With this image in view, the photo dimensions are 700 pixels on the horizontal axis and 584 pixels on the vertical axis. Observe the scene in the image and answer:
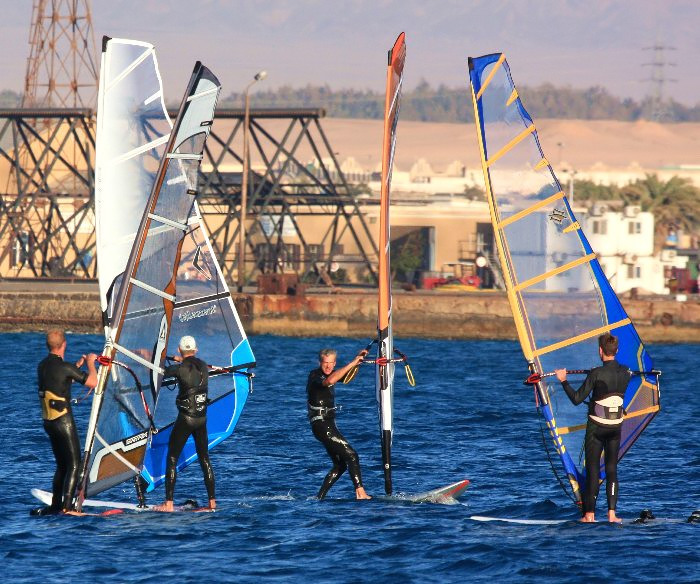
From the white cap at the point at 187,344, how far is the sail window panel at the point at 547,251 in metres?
3.45

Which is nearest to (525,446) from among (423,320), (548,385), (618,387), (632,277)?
(548,385)

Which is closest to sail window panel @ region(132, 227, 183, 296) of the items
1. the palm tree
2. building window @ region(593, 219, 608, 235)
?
building window @ region(593, 219, 608, 235)

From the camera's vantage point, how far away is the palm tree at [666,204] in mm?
87125

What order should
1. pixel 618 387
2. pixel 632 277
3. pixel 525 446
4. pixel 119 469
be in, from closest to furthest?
1. pixel 618 387
2. pixel 119 469
3. pixel 525 446
4. pixel 632 277

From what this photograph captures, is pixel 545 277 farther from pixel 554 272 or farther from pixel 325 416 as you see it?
pixel 325 416

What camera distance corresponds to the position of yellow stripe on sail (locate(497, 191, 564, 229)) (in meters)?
14.4

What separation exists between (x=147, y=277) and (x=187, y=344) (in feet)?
2.56

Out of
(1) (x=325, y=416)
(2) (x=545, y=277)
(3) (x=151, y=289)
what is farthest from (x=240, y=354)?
(2) (x=545, y=277)

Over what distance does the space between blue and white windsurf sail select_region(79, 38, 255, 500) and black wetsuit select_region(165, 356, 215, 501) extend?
0.28 meters

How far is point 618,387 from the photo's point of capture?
12.9 m

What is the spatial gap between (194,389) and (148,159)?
2485 mm

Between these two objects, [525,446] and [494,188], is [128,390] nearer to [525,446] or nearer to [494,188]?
[494,188]

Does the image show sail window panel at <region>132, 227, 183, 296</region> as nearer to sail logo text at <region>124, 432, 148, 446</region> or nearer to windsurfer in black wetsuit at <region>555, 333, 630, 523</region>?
sail logo text at <region>124, 432, 148, 446</region>

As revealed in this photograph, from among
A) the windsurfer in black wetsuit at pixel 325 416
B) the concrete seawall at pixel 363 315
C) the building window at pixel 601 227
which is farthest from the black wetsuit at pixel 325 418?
the building window at pixel 601 227
